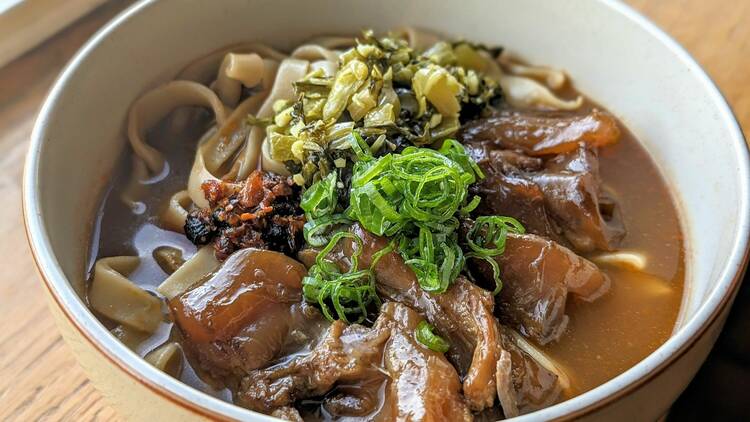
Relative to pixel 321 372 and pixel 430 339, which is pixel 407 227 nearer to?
pixel 430 339

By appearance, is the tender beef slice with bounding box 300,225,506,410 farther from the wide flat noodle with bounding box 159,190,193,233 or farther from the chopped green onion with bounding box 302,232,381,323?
the wide flat noodle with bounding box 159,190,193,233

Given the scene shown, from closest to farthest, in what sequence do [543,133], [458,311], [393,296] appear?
[458,311], [393,296], [543,133]

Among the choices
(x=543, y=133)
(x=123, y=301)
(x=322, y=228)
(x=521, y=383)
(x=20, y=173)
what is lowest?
(x=20, y=173)

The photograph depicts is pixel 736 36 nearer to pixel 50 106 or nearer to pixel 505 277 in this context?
pixel 505 277

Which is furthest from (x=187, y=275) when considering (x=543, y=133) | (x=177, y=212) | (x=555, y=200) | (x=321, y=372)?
(x=543, y=133)

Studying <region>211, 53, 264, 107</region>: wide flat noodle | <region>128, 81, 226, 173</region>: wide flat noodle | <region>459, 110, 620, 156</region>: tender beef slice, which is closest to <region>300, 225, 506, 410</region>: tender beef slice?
<region>459, 110, 620, 156</region>: tender beef slice
